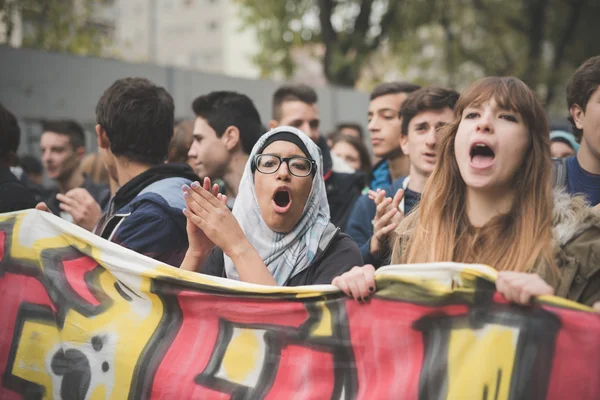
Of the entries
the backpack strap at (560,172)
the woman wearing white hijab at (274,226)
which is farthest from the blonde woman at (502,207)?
the backpack strap at (560,172)

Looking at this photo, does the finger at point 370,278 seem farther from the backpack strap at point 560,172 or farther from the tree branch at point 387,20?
the tree branch at point 387,20

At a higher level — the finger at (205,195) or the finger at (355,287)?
the finger at (205,195)

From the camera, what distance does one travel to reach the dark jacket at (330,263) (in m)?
3.12

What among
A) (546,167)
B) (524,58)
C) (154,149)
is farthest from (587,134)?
(524,58)

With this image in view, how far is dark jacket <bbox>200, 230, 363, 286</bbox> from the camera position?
3.12 m

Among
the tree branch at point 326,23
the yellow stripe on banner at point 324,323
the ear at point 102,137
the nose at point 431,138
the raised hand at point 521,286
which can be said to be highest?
the tree branch at point 326,23

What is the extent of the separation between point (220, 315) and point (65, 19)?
10370 mm

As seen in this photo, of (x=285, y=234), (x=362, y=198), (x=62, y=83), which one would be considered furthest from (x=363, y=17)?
(x=285, y=234)

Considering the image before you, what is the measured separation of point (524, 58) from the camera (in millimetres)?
22844

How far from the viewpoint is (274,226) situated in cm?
332

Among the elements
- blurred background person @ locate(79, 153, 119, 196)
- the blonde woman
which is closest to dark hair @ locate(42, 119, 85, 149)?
blurred background person @ locate(79, 153, 119, 196)

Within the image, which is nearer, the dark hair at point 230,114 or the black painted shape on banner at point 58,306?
the black painted shape on banner at point 58,306

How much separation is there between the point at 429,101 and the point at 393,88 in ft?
3.54

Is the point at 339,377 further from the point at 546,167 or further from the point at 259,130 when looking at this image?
the point at 259,130
